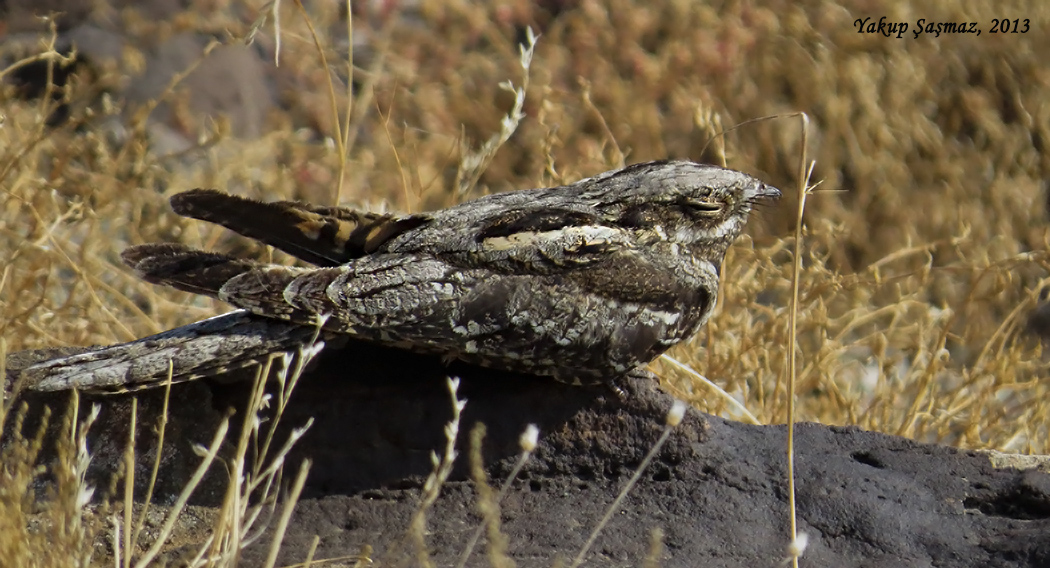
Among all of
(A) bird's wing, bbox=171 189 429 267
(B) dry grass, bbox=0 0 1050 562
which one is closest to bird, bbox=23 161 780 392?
(A) bird's wing, bbox=171 189 429 267

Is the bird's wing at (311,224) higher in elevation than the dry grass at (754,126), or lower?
higher

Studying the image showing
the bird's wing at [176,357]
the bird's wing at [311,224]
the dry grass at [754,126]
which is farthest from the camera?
the dry grass at [754,126]

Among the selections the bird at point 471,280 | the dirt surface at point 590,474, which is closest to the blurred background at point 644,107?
the bird at point 471,280

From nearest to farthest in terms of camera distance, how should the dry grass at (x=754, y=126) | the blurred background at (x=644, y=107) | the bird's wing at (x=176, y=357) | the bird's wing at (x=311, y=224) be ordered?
the bird's wing at (x=176, y=357), the bird's wing at (x=311, y=224), the dry grass at (x=754, y=126), the blurred background at (x=644, y=107)

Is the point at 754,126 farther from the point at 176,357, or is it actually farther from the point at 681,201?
the point at 176,357

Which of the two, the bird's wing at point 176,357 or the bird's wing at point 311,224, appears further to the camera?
the bird's wing at point 311,224

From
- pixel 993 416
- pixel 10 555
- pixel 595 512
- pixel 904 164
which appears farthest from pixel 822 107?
pixel 10 555

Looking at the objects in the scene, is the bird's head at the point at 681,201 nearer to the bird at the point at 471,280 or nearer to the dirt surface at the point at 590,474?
the bird at the point at 471,280

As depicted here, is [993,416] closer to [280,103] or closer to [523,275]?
[523,275]

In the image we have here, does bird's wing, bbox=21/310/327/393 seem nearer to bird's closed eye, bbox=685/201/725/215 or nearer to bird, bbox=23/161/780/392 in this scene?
bird, bbox=23/161/780/392
